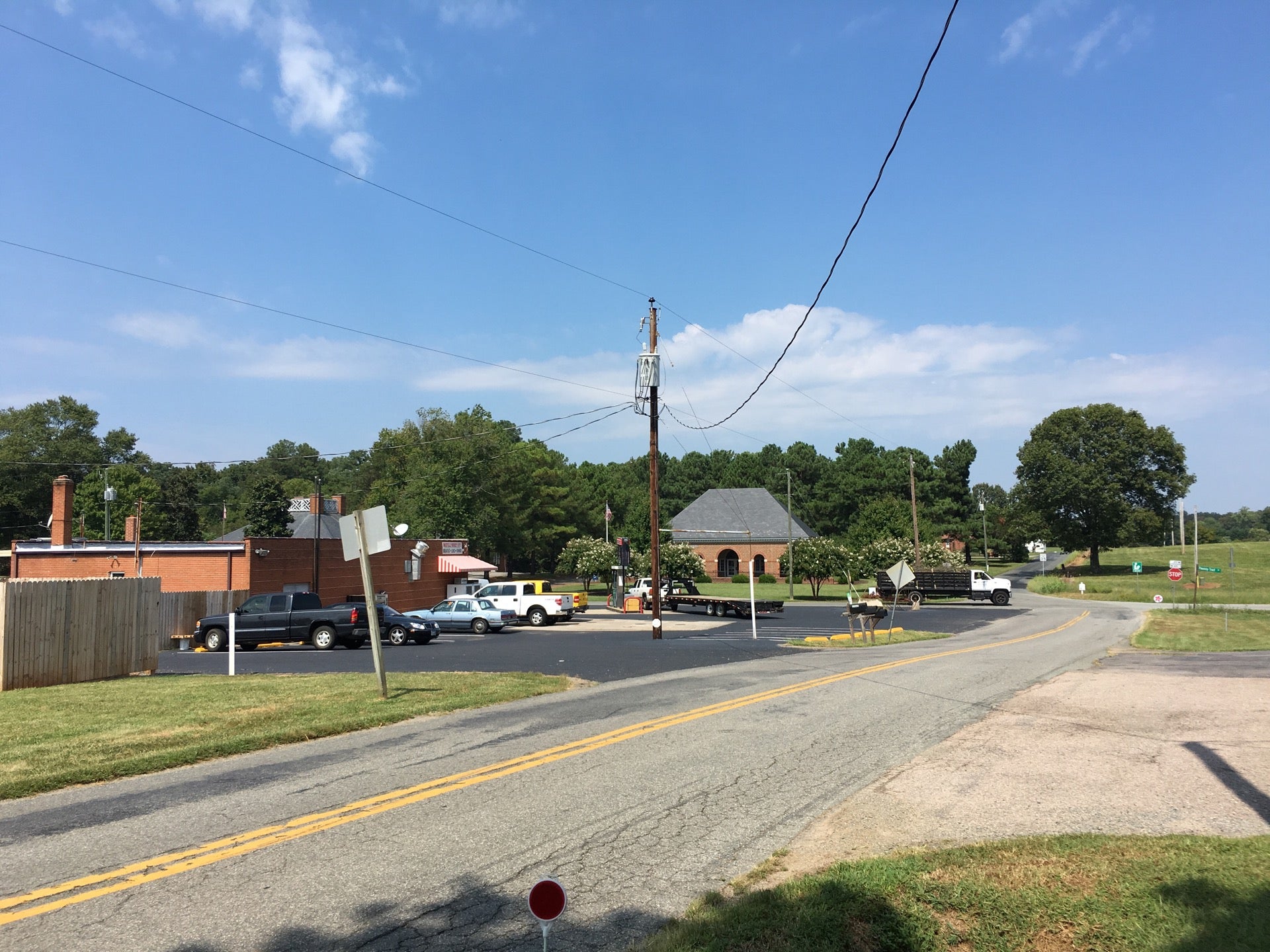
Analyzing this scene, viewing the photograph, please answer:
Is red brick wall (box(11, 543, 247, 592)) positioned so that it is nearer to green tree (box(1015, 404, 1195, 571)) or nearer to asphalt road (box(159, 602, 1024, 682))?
asphalt road (box(159, 602, 1024, 682))

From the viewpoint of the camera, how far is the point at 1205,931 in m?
4.77

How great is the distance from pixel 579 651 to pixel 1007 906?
69.2ft

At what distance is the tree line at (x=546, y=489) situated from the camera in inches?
2995

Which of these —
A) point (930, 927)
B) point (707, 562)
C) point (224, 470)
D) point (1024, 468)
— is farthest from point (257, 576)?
point (224, 470)

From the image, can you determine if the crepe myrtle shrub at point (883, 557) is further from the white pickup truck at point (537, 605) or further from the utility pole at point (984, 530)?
the white pickup truck at point (537, 605)

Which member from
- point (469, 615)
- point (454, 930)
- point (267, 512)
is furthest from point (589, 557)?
point (454, 930)

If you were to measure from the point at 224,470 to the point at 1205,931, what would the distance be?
160839mm

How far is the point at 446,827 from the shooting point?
23.2 feet

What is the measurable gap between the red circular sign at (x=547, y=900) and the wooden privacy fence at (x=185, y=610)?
32.3 metres

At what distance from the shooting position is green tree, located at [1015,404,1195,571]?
89.0 m

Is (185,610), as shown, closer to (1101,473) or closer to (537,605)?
(537,605)

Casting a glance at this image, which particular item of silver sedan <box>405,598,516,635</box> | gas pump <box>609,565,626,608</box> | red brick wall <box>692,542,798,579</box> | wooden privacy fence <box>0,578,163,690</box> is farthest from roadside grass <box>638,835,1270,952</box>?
red brick wall <box>692,542,798,579</box>

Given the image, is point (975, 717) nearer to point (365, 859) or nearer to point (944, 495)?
point (365, 859)

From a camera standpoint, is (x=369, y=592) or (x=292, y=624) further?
(x=292, y=624)
